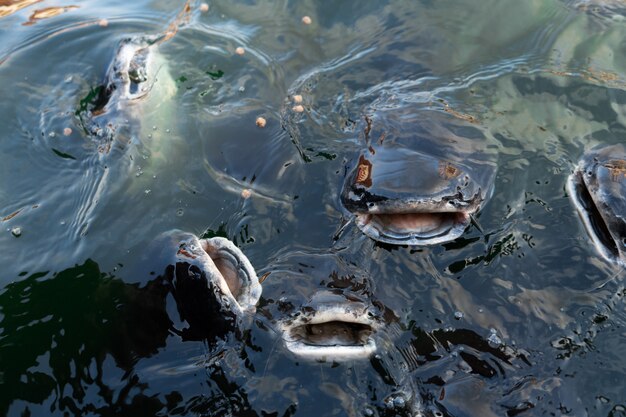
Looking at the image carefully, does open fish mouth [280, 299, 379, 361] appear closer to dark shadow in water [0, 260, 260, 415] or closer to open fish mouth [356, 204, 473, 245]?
dark shadow in water [0, 260, 260, 415]

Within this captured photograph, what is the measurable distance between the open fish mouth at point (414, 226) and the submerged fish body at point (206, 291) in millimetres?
709

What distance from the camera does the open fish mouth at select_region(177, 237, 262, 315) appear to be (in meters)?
2.88

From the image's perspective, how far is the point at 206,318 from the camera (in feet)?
9.44

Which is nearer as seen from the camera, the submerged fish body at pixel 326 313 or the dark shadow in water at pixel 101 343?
the dark shadow in water at pixel 101 343

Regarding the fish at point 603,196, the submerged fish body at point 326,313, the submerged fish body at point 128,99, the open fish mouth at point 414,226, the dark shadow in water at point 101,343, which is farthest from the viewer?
the submerged fish body at point 128,99

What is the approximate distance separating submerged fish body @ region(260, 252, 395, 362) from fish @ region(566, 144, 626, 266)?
122cm

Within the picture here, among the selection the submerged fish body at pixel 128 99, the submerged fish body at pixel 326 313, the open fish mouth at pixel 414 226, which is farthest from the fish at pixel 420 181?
the submerged fish body at pixel 128 99

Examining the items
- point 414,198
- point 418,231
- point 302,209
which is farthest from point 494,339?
point 302,209

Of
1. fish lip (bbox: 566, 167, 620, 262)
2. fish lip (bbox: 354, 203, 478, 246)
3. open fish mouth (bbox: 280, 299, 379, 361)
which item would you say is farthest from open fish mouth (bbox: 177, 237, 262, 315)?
fish lip (bbox: 566, 167, 620, 262)

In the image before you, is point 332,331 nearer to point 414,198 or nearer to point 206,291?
point 206,291

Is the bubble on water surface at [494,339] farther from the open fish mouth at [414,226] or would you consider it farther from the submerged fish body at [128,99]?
the submerged fish body at [128,99]

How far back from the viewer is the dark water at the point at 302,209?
2855 millimetres

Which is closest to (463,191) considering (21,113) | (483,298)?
(483,298)

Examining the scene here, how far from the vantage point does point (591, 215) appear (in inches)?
136
